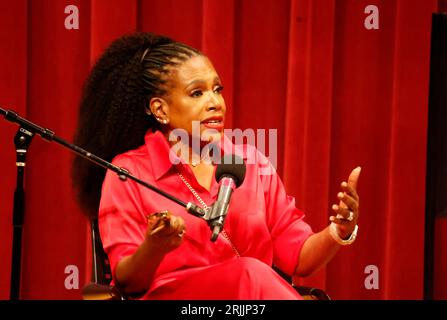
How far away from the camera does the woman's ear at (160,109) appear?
1766 millimetres

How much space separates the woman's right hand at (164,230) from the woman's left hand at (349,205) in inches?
14.7

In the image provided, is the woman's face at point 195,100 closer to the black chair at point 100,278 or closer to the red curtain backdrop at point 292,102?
the black chair at point 100,278

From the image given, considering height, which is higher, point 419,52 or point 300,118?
point 419,52

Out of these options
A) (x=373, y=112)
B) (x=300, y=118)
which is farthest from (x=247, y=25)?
(x=373, y=112)

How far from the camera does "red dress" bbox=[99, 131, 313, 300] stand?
1524 mm

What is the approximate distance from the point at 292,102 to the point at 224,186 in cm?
103

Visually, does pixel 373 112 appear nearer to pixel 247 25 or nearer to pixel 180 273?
pixel 247 25

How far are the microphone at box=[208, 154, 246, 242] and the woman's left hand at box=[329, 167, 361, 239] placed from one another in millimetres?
234

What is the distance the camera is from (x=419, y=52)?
2564mm

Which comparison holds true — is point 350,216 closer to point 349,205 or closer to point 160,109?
point 349,205

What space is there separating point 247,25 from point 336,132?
502mm

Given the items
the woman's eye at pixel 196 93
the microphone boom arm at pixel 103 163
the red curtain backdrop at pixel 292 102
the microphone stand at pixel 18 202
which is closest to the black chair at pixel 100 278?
the microphone stand at pixel 18 202

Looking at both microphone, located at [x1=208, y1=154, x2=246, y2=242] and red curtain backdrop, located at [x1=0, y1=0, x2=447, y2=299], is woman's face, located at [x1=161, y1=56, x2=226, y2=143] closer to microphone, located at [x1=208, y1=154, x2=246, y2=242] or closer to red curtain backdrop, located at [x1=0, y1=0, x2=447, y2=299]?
microphone, located at [x1=208, y1=154, x2=246, y2=242]
